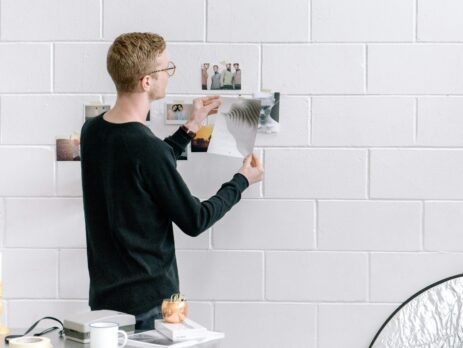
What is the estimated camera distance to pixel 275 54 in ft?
8.71

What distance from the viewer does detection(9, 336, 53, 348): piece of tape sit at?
1.66m

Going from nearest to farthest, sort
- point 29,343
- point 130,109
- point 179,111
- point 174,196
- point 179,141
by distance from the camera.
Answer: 1. point 29,343
2. point 174,196
3. point 130,109
4. point 179,141
5. point 179,111

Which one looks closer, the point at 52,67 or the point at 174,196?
Answer: the point at 174,196

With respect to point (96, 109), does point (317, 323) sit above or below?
below

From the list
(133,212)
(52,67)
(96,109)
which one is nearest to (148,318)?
(133,212)

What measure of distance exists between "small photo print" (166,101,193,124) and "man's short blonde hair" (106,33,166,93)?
379 millimetres

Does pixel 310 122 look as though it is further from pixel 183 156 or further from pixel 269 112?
pixel 183 156

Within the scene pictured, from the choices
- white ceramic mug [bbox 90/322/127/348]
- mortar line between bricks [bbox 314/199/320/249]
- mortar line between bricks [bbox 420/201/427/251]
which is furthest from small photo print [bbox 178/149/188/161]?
white ceramic mug [bbox 90/322/127/348]

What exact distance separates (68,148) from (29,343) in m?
1.12

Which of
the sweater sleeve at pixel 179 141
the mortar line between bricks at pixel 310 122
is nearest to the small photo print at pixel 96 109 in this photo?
the sweater sleeve at pixel 179 141

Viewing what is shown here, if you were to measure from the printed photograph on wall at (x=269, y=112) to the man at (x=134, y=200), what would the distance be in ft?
1.50

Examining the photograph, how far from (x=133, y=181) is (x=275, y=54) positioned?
81 cm

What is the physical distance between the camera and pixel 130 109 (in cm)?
225

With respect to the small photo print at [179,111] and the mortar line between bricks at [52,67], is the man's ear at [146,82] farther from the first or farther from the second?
the mortar line between bricks at [52,67]
